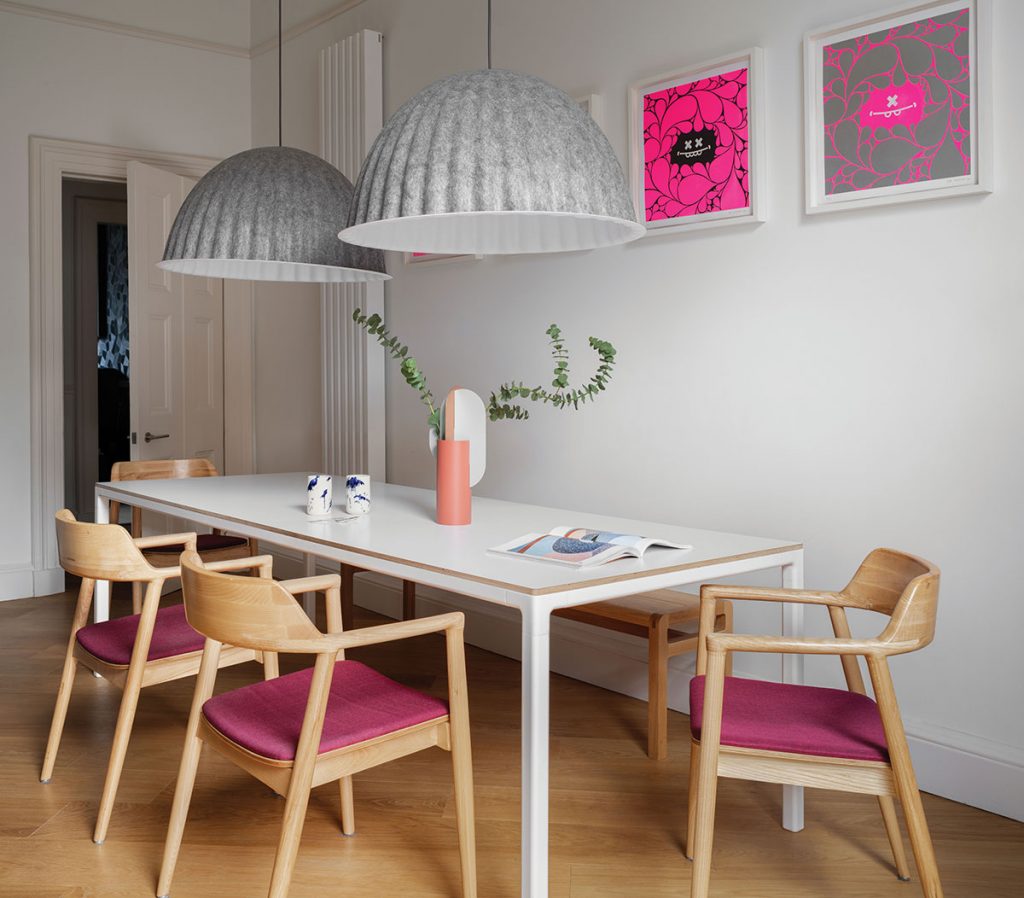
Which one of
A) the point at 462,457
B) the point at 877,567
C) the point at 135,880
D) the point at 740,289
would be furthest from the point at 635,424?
the point at 135,880

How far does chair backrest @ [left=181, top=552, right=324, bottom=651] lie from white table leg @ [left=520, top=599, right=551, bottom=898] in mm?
411

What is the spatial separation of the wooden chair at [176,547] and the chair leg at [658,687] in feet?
6.14

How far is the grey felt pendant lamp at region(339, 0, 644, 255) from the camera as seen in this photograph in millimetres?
1964

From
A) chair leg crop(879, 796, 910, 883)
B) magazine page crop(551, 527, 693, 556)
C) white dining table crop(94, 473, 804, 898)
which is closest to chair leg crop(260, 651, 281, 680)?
white dining table crop(94, 473, 804, 898)

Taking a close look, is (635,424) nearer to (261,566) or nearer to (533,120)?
(261,566)

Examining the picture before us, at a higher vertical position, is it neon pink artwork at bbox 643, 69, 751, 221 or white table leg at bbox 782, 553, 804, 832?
neon pink artwork at bbox 643, 69, 751, 221

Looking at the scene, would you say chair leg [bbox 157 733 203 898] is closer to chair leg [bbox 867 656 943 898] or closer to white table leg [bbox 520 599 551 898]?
white table leg [bbox 520 599 551 898]

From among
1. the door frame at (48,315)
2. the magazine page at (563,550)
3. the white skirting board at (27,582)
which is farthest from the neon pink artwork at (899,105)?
the white skirting board at (27,582)

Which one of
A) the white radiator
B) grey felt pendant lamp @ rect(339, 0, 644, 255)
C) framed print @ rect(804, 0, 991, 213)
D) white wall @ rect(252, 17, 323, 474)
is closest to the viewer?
grey felt pendant lamp @ rect(339, 0, 644, 255)

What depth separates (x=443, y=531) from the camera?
2660 millimetres

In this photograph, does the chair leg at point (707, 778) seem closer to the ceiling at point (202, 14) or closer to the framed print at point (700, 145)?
the framed print at point (700, 145)

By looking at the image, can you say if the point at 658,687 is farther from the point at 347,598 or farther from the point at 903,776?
the point at 347,598

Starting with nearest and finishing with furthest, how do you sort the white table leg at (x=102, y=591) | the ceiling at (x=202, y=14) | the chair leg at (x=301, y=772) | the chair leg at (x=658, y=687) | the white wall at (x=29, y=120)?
the chair leg at (x=301, y=772) < the chair leg at (x=658, y=687) < the white table leg at (x=102, y=591) < the white wall at (x=29, y=120) < the ceiling at (x=202, y=14)

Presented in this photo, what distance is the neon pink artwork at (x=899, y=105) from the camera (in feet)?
8.76
